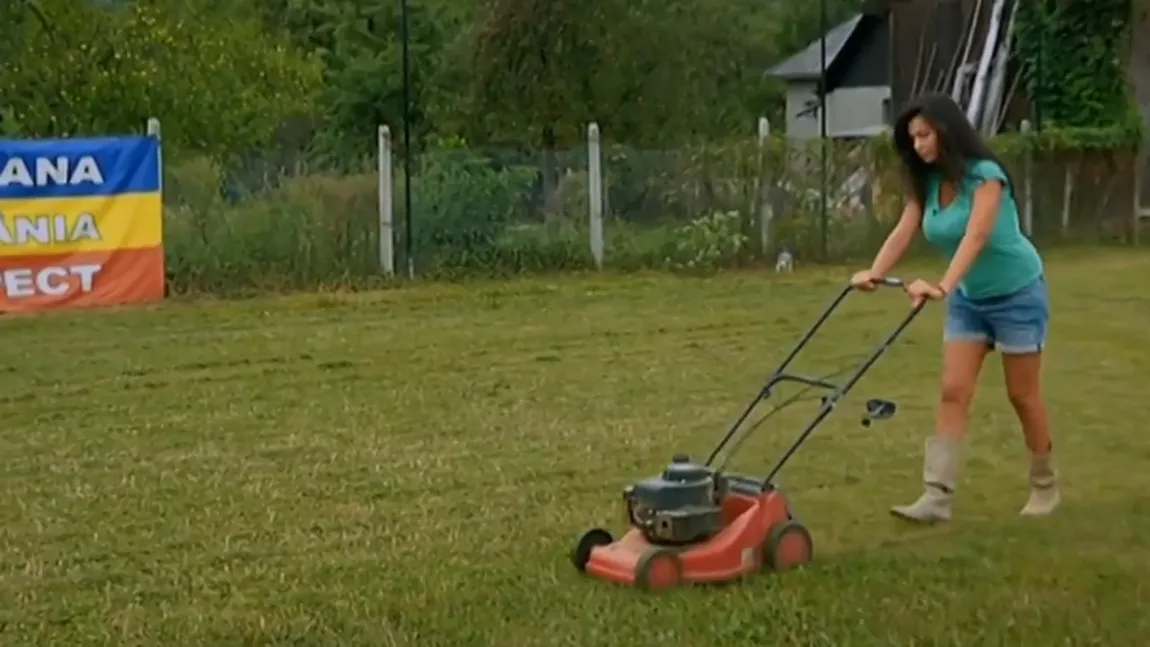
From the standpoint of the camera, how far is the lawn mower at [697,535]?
17.8 ft

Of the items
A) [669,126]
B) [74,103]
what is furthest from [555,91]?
[74,103]

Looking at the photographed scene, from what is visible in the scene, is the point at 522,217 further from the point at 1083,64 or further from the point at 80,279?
the point at 1083,64

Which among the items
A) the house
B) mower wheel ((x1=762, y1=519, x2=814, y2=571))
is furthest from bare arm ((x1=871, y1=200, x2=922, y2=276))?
the house

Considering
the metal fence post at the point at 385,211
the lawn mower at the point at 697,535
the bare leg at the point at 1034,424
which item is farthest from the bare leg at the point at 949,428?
the metal fence post at the point at 385,211

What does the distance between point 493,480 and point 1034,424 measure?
2165 millimetres

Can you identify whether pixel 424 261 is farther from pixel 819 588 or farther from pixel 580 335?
pixel 819 588

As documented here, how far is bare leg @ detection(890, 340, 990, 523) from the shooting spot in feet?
20.7

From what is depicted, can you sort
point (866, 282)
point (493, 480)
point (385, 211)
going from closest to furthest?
point (866, 282)
point (493, 480)
point (385, 211)

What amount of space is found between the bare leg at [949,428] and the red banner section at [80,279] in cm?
907

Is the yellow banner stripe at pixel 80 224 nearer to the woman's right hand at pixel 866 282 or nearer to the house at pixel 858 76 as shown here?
the woman's right hand at pixel 866 282

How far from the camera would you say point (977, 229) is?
→ 19.9 feet

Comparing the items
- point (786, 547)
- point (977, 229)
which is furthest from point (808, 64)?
point (786, 547)

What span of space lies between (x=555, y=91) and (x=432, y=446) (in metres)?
16.7

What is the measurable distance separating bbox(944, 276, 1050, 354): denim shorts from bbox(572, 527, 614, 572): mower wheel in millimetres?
1542
